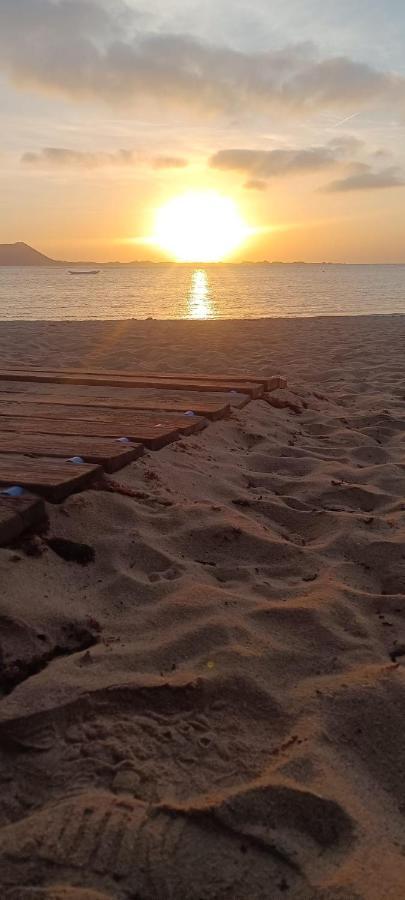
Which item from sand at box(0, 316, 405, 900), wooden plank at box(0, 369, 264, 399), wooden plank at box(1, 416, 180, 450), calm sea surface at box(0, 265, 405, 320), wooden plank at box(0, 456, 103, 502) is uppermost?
wooden plank at box(0, 456, 103, 502)

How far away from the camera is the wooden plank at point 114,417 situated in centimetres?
393

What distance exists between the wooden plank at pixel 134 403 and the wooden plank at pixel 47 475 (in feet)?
4.64

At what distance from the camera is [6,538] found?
2328mm

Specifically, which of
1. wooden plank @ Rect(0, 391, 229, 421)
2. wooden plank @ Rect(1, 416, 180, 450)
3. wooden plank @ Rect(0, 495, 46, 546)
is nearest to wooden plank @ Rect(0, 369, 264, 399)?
wooden plank @ Rect(0, 391, 229, 421)

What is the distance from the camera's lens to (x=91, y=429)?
370 centimetres

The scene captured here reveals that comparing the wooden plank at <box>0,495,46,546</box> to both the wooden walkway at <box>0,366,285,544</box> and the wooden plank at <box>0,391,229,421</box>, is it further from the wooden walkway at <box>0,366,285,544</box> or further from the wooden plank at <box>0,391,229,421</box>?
the wooden plank at <box>0,391,229,421</box>

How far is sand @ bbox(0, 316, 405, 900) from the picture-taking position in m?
1.33

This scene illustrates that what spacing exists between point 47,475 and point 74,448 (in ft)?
1.63

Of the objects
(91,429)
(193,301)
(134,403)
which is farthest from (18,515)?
(193,301)

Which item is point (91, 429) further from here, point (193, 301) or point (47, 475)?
point (193, 301)

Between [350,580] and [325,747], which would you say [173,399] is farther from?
[325,747]

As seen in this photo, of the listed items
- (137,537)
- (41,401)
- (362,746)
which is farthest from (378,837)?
(41,401)

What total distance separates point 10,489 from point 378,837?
1710 mm

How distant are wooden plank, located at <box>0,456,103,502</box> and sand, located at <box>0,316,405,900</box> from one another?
0.07 metres
